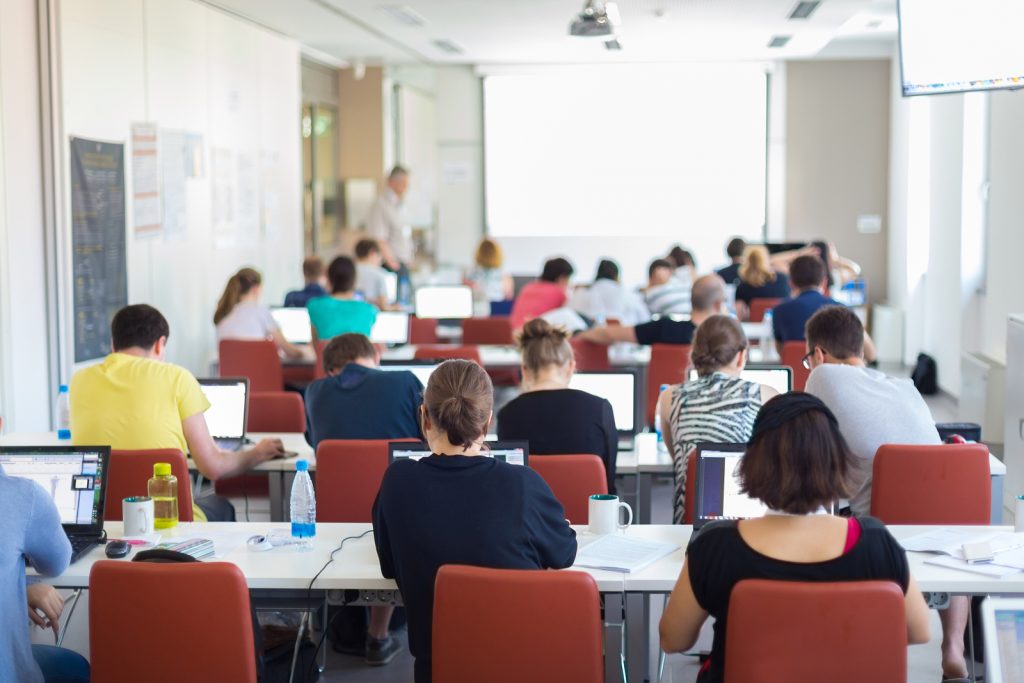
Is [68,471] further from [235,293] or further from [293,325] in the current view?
[293,325]

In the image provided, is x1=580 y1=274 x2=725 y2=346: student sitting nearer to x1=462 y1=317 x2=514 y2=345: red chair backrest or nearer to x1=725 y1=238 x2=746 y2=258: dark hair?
x1=462 y1=317 x2=514 y2=345: red chair backrest

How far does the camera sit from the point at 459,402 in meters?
3.05

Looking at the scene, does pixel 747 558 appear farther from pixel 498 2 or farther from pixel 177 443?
pixel 498 2

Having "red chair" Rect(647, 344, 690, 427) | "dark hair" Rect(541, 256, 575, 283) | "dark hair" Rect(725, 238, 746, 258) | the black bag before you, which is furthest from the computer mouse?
the black bag

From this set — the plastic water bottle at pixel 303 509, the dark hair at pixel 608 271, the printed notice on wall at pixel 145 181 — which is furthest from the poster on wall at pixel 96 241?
the plastic water bottle at pixel 303 509

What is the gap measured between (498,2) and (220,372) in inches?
137

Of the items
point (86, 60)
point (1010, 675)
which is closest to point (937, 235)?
point (86, 60)

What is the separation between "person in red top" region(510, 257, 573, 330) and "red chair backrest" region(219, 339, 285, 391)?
206 cm

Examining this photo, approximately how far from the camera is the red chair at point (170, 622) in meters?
2.80

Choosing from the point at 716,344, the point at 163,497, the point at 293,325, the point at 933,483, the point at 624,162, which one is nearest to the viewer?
the point at 163,497

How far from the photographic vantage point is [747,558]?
258 cm

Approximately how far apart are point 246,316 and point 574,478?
4458 millimetres

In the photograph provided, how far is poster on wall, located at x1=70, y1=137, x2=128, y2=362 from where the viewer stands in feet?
24.5

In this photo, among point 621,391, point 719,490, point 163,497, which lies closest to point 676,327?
point 621,391
